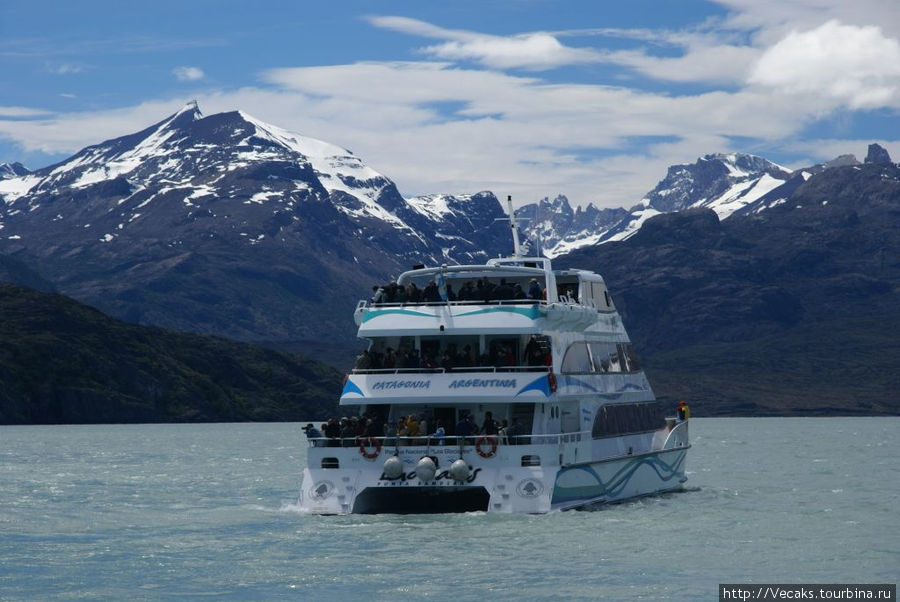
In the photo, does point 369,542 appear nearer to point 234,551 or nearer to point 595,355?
point 234,551

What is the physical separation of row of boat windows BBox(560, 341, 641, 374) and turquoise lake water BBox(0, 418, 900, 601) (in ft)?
15.9

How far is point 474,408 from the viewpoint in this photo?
143ft

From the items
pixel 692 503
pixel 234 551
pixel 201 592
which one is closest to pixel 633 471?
pixel 692 503

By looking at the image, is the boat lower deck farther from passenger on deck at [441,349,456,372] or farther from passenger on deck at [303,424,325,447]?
passenger on deck at [441,349,456,372]

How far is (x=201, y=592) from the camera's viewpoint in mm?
31047

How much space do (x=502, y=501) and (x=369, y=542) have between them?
462 cm

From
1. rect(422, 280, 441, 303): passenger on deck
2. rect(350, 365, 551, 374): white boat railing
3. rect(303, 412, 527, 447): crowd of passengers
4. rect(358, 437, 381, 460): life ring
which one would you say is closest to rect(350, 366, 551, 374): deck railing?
rect(350, 365, 551, 374): white boat railing

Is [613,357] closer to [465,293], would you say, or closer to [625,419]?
[625,419]

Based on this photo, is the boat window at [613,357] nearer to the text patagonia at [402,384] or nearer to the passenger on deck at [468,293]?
the passenger on deck at [468,293]

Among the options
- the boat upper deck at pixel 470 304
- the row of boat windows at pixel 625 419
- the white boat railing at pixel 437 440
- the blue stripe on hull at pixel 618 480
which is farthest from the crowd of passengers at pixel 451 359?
the row of boat windows at pixel 625 419

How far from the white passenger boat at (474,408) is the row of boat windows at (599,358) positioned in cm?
11

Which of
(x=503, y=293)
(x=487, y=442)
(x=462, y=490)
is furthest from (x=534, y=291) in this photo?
(x=462, y=490)

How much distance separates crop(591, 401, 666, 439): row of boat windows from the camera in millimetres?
47406

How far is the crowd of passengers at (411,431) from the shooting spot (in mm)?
41188
